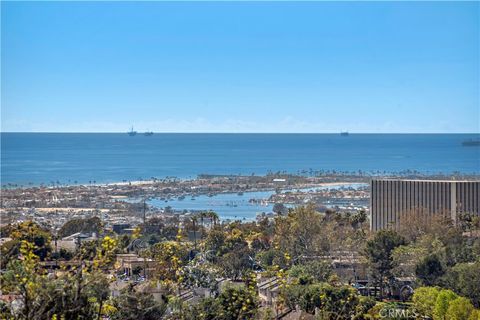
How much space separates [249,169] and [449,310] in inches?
3255

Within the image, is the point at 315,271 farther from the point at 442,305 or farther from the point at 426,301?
the point at 442,305

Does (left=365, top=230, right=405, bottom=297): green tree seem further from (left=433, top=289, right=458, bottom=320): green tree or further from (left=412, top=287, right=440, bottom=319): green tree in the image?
(left=433, top=289, right=458, bottom=320): green tree

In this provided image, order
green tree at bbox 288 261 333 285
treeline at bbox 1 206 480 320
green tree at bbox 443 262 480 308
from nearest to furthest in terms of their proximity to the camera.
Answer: treeline at bbox 1 206 480 320 < green tree at bbox 443 262 480 308 < green tree at bbox 288 261 333 285

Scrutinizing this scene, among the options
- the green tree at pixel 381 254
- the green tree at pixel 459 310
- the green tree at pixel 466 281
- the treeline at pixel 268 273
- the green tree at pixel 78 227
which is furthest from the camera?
the green tree at pixel 78 227

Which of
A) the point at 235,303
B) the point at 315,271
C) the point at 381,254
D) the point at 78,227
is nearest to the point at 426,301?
the point at 315,271

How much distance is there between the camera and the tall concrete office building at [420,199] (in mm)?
31984

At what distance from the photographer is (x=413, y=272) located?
74.9 ft

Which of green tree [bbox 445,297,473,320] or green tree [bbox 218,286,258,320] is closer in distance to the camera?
green tree [bbox 218,286,258,320]

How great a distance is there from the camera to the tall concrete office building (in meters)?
32.0

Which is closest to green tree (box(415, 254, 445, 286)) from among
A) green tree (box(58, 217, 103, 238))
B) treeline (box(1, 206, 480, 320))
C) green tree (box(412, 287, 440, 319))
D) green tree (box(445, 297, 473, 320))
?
treeline (box(1, 206, 480, 320))

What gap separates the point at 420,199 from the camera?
33.1 meters

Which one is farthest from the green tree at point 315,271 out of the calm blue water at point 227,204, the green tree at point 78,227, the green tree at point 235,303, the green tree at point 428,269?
the calm blue water at point 227,204

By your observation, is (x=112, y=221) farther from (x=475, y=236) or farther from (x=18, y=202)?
(x=475, y=236)

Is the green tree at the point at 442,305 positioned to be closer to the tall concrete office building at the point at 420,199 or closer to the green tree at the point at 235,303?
the green tree at the point at 235,303
